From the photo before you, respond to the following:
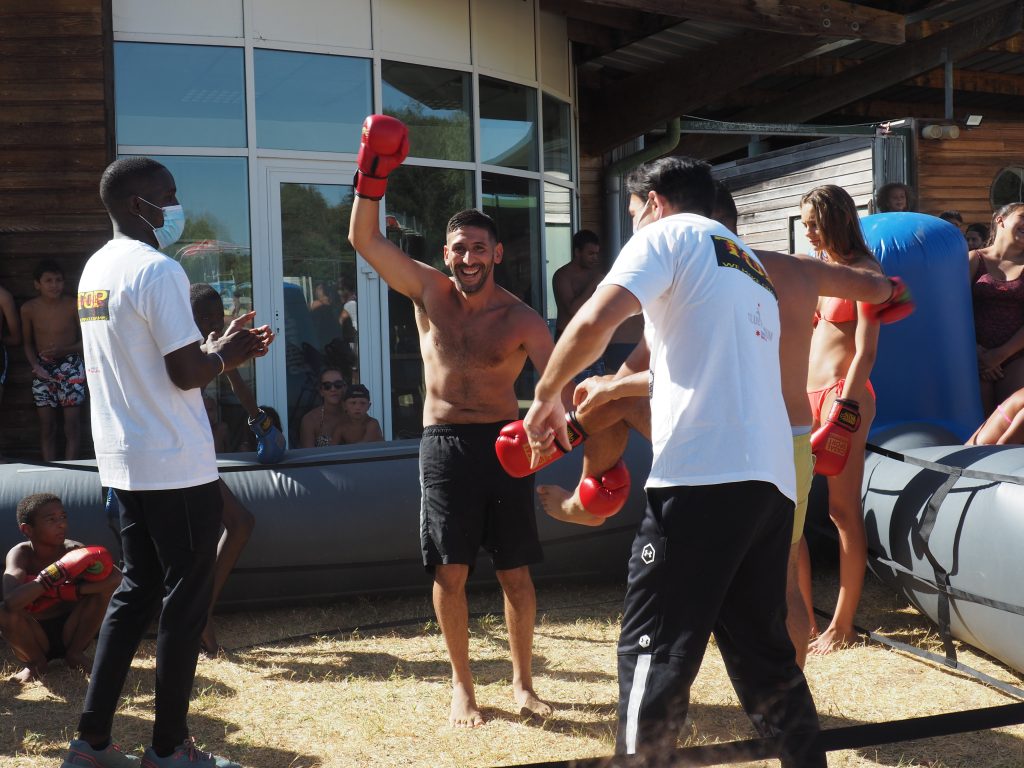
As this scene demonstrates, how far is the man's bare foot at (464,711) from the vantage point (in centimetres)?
378

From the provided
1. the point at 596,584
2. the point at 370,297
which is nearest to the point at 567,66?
the point at 370,297

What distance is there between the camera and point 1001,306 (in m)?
5.74

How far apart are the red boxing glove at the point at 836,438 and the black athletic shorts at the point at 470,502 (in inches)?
43.8

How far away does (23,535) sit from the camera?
4988 millimetres

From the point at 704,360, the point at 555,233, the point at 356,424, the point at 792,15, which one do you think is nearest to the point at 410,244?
the point at 555,233

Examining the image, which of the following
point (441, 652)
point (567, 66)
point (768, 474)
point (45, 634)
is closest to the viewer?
point (768, 474)

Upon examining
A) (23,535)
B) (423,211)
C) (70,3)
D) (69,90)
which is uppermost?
(70,3)

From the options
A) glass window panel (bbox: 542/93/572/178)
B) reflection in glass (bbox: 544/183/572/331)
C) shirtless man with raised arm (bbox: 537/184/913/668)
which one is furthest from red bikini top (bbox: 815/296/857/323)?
glass window panel (bbox: 542/93/572/178)

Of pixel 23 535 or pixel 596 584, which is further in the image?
pixel 596 584

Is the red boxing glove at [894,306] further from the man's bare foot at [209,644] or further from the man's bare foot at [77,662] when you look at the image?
the man's bare foot at [77,662]

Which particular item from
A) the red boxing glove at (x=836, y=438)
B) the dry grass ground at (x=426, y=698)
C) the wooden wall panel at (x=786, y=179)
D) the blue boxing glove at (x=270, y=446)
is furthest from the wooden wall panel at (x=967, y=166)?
the blue boxing glove at (x=270, y=446)

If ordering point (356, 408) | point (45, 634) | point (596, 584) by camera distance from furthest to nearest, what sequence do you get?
point (356, 408) → point (596, 584) → point (45, 634)

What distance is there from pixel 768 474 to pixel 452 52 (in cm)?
698

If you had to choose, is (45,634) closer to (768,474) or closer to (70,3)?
(768,474)
